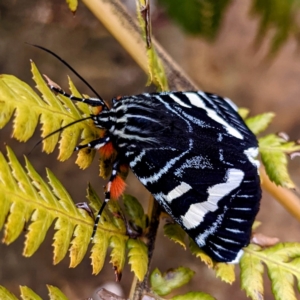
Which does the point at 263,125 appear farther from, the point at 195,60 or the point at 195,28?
the point at 195,60

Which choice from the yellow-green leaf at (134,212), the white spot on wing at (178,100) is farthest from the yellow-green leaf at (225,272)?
the white spot on wing at (178,100)

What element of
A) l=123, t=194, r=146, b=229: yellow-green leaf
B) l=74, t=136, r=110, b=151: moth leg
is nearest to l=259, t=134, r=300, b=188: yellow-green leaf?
l=123, t=194, r=146, b=229: yellow-green leaf

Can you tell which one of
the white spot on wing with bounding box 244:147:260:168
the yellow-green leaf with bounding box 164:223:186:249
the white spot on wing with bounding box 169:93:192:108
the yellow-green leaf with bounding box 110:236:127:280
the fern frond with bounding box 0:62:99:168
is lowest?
the yellow-green leaf with bounding box 164:223:186:249

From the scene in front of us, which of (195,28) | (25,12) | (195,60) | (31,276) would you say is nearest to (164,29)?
(195,60)

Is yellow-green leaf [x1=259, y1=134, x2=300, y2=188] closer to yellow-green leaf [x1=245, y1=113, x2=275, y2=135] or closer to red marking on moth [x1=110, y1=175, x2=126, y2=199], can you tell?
yellow-green leaf [x1=245, y1=113, x2=275, y2=135]

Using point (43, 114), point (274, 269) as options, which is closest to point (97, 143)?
point (43, 114)
